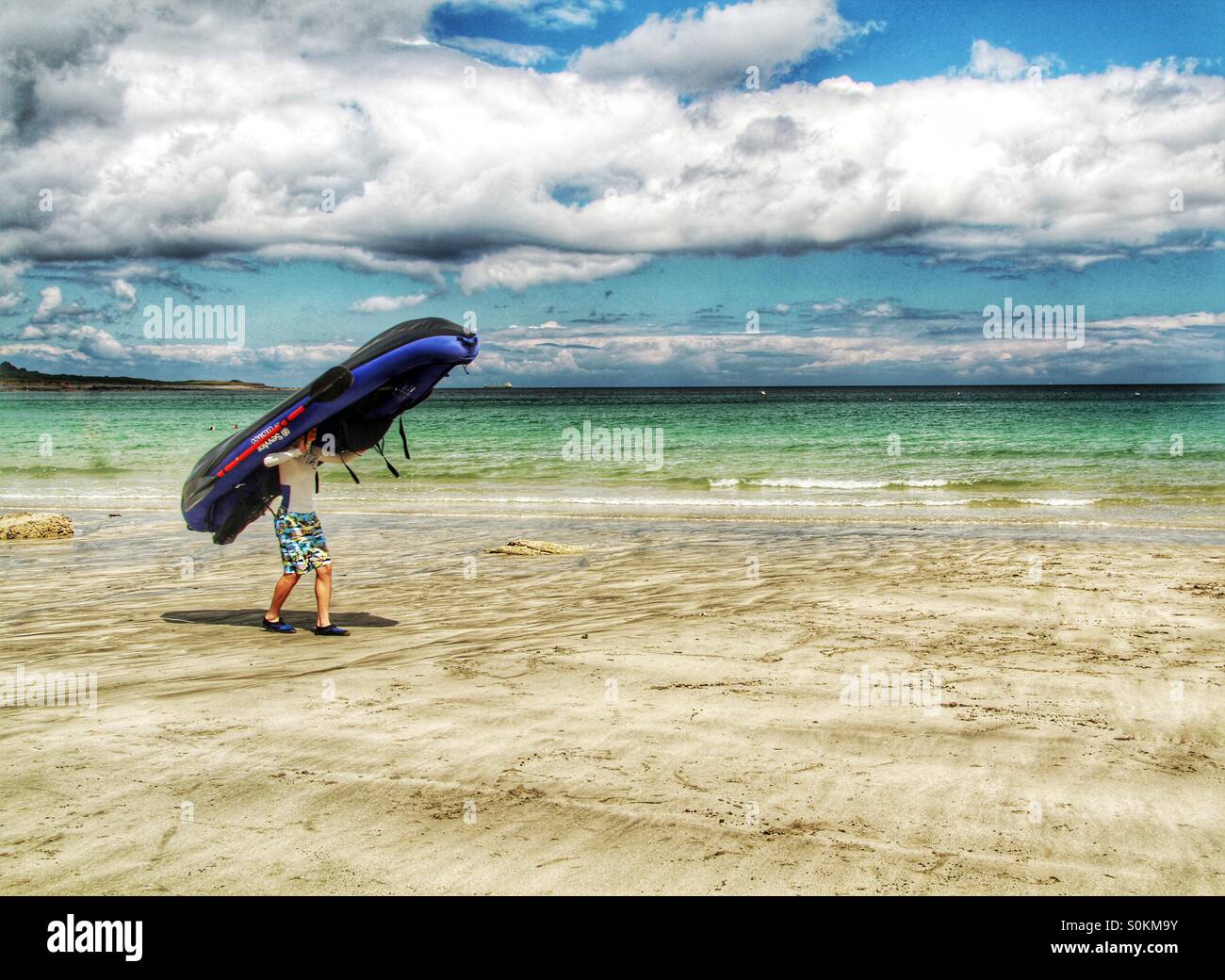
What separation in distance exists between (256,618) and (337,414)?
2336 mm

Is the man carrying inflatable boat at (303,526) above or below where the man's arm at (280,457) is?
below

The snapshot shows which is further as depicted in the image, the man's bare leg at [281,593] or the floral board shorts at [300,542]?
the man's bare leg at [281,593]

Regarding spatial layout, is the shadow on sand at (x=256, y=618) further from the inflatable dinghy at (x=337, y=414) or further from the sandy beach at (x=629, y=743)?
the inflatable dinghy at (x=337, y=414)

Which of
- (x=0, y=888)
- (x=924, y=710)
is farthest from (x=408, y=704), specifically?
(x=924, y=710)

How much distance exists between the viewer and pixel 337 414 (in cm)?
775

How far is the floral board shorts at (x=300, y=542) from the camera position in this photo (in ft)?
25.5

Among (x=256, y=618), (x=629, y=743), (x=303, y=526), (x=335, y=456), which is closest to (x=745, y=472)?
(x=256, y=618)

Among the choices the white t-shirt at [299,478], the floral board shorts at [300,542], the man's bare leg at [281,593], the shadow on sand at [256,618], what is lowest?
the shadow on sand at [256,618]

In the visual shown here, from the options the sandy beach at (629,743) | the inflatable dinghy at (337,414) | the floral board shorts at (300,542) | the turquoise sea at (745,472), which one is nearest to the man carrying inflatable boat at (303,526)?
the floral board shorts at (300,542)

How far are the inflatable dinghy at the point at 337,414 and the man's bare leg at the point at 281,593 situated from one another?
2.24 feet

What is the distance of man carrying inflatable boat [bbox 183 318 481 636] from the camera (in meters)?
7.55
